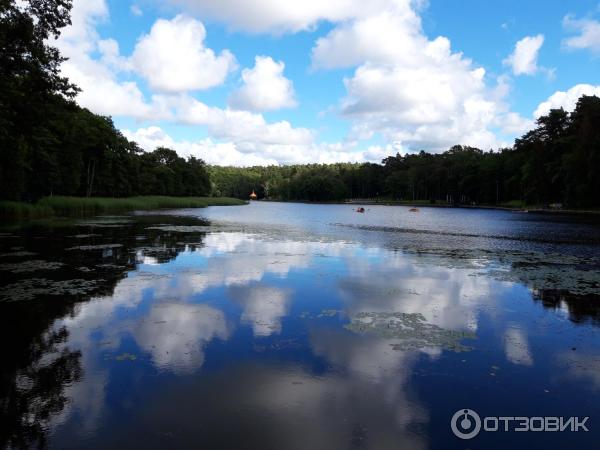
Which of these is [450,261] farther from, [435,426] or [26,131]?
[26,131]

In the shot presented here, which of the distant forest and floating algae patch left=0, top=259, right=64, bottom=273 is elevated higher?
the distant forest

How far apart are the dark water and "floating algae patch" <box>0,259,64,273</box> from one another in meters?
0.09

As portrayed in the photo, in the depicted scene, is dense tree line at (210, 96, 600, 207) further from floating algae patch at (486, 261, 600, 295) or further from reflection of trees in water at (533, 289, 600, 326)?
reflection of trees in water at (533, 289, 600, 326)

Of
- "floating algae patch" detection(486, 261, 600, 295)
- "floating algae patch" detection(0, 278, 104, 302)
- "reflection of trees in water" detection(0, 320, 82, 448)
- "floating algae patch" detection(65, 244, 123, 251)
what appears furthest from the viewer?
"floating algae patch" detection(65, 244, 123, 251)

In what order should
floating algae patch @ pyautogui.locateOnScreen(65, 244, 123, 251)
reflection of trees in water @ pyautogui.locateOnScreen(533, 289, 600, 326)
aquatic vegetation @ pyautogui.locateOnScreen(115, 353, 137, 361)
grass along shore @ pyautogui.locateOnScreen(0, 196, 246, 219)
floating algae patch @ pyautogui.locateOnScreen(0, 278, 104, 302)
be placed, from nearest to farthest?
aquatic vegetation @ pyautogui.locateOnScreen(115, 353, 137, 361)
reflection of trees in water @ pyautogui.locateOnScreen(533, 289, 600, 326)
floating algae patch @ pyautogui.locateOnScreen(0, 278, 104, 302)
floating algae patch @ pyautogui.locateOnScreen(65, 244, 123, 251)
grass along shore @ pyautogui.locateOnScreen(0, 196, 246, 219)

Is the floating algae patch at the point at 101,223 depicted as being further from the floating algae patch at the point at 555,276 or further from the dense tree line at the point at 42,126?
the floating algae patch at the point at 555,276

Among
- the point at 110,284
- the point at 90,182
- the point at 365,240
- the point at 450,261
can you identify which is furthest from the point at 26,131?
the point at 90,182

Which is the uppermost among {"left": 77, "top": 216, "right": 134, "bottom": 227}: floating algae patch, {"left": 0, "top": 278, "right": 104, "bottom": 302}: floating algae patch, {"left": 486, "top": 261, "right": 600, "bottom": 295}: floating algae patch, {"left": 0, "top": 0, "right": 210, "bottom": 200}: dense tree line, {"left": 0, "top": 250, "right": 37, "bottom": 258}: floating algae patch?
{"left": 0, "top": 0, "right": 210, "bottom": 200}: dense tree line

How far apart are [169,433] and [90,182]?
70.7 m

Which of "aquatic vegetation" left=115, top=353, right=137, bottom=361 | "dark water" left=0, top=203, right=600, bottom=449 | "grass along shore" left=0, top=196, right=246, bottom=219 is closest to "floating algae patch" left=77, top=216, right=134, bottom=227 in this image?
"grass along shore" left=0, top=196, right=246, bottom=219

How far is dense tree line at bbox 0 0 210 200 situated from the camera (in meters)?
20.7

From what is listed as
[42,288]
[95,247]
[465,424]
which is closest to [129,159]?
[95,247]

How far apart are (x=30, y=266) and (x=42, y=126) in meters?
16.6

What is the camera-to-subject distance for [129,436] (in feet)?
15.9
